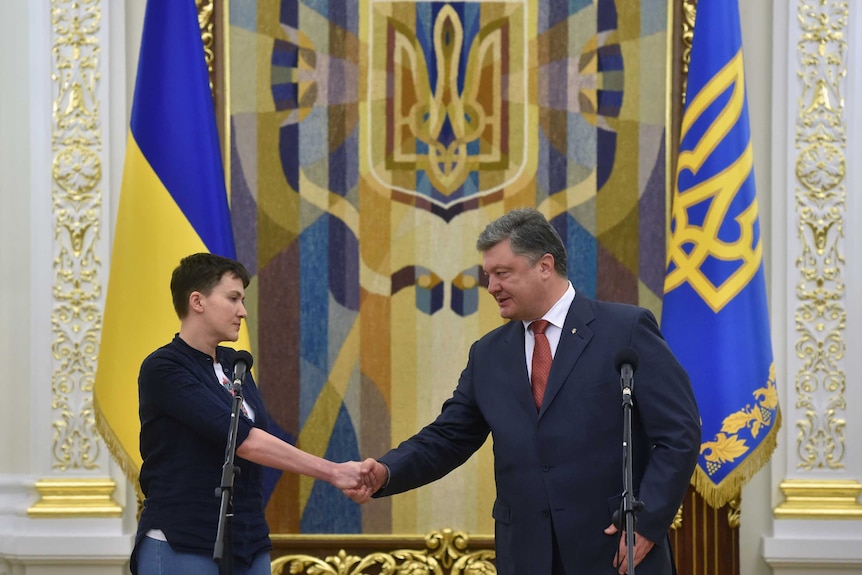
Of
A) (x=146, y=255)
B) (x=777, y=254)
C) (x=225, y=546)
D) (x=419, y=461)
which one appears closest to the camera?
(x=225, y=546)

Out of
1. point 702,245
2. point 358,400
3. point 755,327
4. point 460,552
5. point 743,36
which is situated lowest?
point 460,552

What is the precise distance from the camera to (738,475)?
432cm

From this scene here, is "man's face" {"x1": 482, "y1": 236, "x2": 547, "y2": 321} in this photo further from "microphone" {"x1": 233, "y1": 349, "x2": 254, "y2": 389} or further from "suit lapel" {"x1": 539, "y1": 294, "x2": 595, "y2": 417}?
"microphone" {"x1": 233, "y1": 349, "x2": 254, "y2": 389}

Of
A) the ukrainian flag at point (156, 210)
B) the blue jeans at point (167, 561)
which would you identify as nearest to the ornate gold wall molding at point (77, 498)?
the ukrainian flag at point (156, 210)

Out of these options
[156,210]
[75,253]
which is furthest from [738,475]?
[75,253]

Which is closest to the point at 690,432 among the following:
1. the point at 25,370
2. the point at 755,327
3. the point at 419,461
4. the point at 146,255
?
the point at 419,461

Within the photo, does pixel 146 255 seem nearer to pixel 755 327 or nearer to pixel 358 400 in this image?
pixel 358 400

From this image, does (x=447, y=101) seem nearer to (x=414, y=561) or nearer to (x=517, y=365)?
(x=414, y=561)

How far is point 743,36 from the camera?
4.73m

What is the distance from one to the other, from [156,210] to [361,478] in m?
1.55

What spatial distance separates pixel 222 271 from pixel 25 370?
6.77 feet

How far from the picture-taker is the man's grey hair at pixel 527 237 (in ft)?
9.71

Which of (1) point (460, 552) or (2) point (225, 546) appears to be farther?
(1) point (460, 552)

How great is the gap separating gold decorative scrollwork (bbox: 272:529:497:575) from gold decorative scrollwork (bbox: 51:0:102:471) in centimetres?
97
